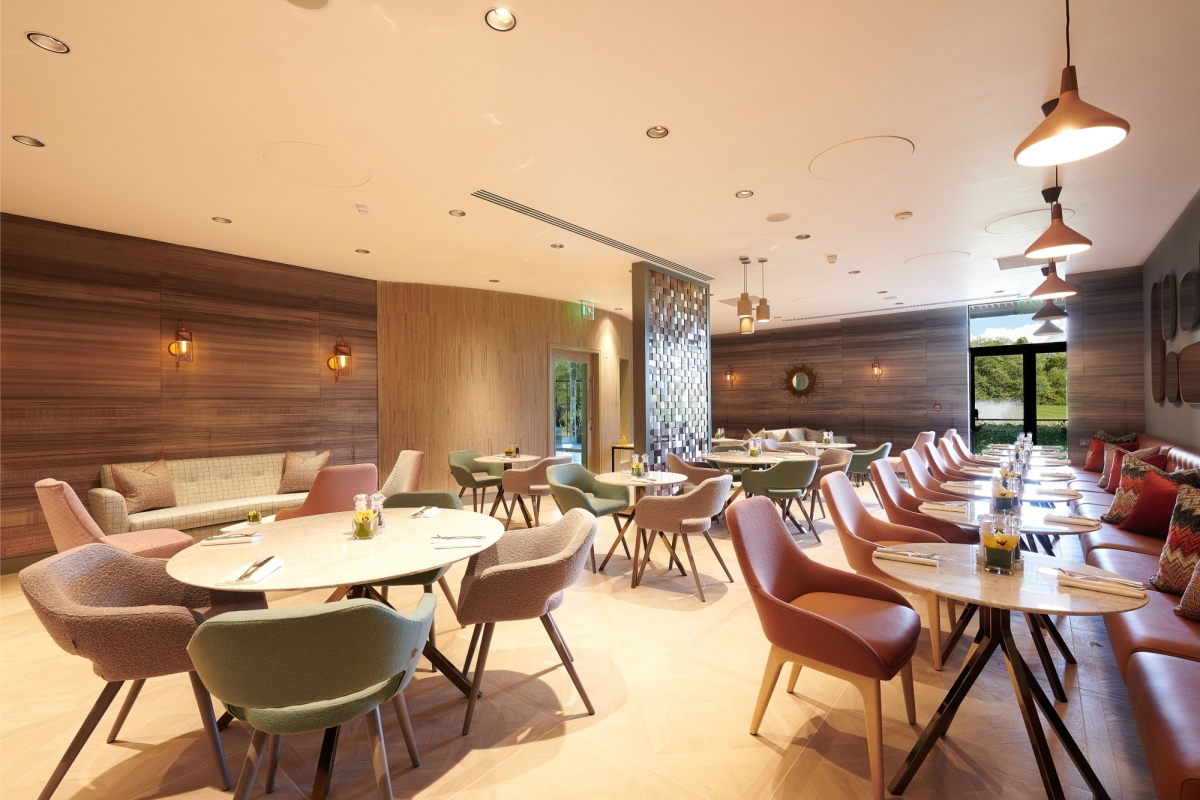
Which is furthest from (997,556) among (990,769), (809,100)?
(809,100)

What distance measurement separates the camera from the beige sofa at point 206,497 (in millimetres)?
4930

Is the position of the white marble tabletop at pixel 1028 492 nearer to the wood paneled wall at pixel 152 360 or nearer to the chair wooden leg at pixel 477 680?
the chair wooden leg at pixel 477 680

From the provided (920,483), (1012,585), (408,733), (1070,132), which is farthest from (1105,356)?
(408,733)

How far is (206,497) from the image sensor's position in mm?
5777

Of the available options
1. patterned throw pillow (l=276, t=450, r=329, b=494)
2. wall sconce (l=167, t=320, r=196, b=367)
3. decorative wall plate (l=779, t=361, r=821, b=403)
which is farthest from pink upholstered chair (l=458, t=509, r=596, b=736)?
decorative wall plate (l=779, t=361, r=821, b=403)

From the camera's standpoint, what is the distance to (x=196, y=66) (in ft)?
8.98

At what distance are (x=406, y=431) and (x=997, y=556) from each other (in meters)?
7.06

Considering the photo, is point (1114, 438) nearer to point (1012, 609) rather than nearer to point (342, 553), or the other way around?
point (1012, 609)

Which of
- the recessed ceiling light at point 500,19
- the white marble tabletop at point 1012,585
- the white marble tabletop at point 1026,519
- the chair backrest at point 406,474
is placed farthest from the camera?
the chair backrest at point 406,474

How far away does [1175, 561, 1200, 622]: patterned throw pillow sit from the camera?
7.51 feet

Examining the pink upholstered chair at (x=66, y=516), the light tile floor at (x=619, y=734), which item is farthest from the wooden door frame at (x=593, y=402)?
the pink upholstered chair at (x=66, y=516)

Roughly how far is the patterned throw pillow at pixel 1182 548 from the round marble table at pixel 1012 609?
0.93 meters

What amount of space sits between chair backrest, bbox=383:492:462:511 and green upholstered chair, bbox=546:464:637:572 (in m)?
0.91

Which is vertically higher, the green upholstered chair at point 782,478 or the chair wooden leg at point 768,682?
the green upholstered chair at point 782,478
